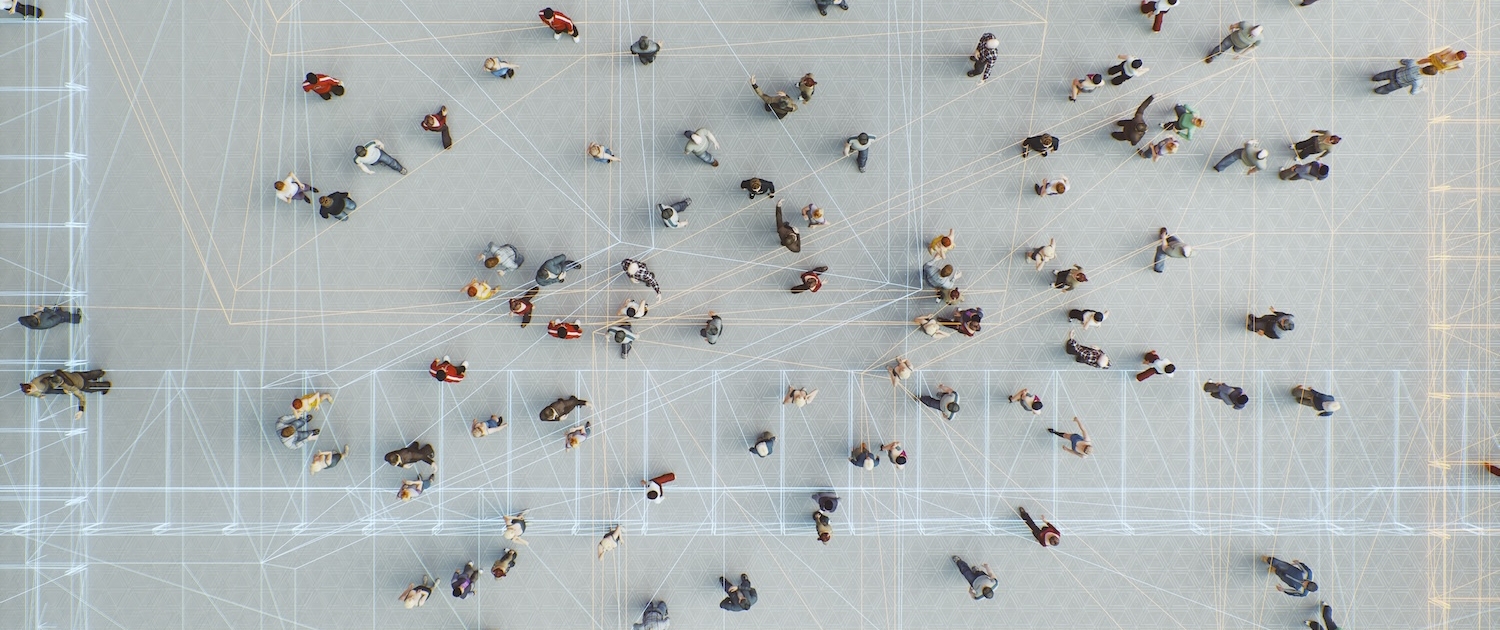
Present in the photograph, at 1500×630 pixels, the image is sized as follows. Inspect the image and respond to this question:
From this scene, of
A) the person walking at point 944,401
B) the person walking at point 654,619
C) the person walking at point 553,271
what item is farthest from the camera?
the person walking at point 654,619

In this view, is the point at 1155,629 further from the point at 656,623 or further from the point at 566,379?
the point at 566,379

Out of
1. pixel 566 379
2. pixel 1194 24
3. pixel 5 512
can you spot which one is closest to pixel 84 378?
pixel 5 512

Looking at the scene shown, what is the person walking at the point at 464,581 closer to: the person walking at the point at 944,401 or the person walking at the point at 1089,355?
the person walking at the point at 944,401

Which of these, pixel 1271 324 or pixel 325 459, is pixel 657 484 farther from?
pixel 1271 324

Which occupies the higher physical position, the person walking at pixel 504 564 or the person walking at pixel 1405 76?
the person walking at pixel 1405 76

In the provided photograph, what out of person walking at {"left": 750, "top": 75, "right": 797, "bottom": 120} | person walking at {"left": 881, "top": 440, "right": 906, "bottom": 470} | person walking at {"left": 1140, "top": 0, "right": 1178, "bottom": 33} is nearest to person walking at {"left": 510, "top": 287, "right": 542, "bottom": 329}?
person walking at {"left": 750, "top": 75, "right": 797, "bottom": 120}

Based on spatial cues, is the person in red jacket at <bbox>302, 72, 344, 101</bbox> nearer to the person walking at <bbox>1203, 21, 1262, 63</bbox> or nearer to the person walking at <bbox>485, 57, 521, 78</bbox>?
the person walking at <bbox>485, 57, 521, 78</bbox>

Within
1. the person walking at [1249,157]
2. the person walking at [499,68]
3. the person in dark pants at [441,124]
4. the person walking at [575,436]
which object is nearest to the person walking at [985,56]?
the person walking at [1249,157]
